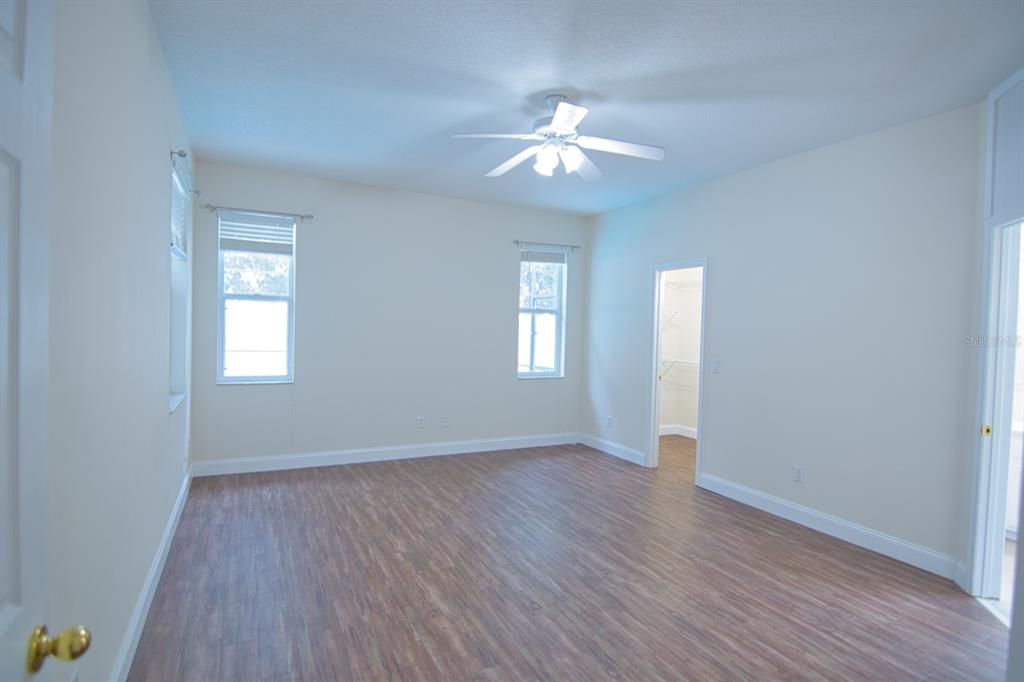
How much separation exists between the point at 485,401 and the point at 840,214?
383 cm

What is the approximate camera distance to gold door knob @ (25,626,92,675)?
72cm

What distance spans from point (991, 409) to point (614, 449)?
11.6 feet

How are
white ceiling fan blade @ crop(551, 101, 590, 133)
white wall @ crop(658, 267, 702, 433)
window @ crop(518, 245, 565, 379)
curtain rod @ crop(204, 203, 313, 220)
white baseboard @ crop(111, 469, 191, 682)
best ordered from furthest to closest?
white wall @ crop(658, 267, 702, 433) → window @ crop(518, 245, 565, 379) → curtain rod @ crop(204, 203, 313, 220) → white ceiling fan blade @ crop(551, 101, 590, 133) → white baseboard @ crop(111, 469, 191, 682)

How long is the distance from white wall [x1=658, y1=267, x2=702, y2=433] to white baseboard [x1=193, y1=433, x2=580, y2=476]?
1706 mm

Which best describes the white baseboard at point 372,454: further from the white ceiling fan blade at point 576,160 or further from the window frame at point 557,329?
the white ceiling fan blade at point 576,160

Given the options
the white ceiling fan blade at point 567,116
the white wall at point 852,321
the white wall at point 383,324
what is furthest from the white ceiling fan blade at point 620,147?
the white wall at point 383,324

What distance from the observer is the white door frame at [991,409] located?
9.31 ft

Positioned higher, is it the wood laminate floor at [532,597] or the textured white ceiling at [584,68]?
the textured white ceiling at [584,68]

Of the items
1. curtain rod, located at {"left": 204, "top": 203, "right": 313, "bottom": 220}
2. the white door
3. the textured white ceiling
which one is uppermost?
the textured white ceiling

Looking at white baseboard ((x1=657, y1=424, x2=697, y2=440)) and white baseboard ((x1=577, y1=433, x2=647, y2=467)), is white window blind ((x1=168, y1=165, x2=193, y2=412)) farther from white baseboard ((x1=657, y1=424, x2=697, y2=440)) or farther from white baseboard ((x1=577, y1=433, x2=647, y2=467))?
white baseboard ((x1=657, y1=424, x2=697, y2=440))

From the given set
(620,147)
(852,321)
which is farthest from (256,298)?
(852,321)

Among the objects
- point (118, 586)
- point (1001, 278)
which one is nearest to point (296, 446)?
point (118, 586)

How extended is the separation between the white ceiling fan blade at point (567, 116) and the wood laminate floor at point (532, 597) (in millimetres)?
2571

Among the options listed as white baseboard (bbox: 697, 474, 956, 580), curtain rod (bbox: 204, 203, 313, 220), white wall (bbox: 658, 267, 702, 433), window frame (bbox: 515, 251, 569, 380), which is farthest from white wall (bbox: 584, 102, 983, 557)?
curtain rod (bbox: 204, 203, 313, 220)
